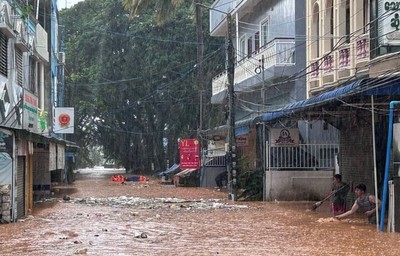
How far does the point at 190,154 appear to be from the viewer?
38.1 m

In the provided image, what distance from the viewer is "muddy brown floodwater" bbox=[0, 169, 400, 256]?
12.9 metres

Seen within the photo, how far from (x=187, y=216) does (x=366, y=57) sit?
6.77m

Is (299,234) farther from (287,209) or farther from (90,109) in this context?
(90,109)

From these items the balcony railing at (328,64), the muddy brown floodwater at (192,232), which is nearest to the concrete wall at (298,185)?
the muddy brown floodwater at (192,232)

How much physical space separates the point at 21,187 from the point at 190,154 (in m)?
18.9

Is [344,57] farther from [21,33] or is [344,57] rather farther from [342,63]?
[21,33]

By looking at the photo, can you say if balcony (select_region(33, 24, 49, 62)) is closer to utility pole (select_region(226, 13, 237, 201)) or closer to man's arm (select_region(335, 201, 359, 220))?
utility pole (select_region(226, 13, 237, 201))

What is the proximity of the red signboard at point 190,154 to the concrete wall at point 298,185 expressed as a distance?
12.9 metres

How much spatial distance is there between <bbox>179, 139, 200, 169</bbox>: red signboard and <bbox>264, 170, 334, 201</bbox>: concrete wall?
12862 millimetres

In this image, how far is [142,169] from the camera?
6256cm

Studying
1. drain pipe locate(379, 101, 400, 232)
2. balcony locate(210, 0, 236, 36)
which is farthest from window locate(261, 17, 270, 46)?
drain pipe locate(379, 101, 400, 232)

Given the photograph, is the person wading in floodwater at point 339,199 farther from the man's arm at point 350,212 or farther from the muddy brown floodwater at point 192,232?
the man's arm at point 350,212

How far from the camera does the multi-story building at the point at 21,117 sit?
17.5 metres

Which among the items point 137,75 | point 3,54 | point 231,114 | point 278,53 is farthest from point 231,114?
point 137,75
